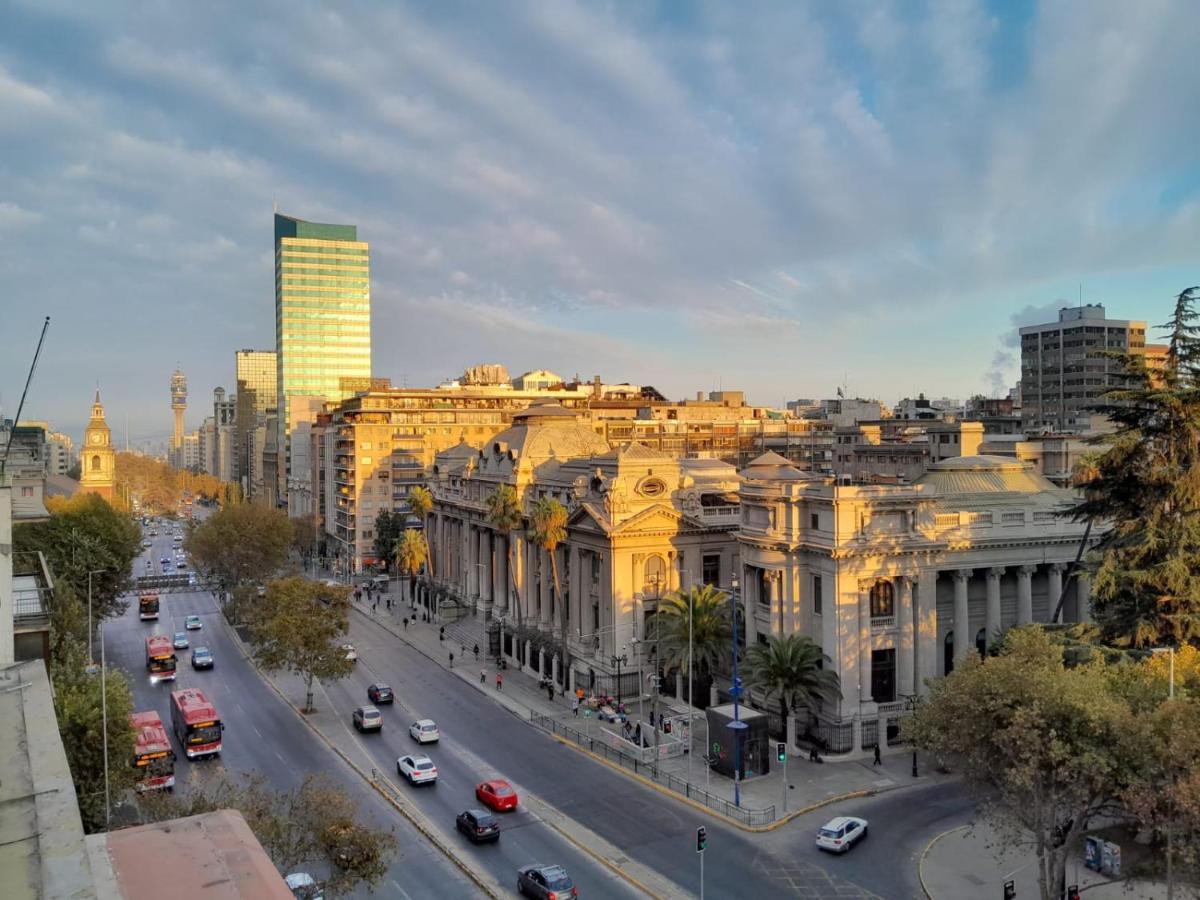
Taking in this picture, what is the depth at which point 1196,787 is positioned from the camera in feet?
76.2

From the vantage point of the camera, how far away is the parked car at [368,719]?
53688mm

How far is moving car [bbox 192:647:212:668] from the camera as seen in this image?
70.8 m

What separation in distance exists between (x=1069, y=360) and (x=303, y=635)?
143 m

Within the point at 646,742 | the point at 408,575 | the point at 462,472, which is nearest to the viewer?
the point at 646,742

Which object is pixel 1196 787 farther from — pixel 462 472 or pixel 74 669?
pixel 462 472

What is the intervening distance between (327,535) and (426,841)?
365ft

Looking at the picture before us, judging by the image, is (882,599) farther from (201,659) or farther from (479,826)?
(201,659)

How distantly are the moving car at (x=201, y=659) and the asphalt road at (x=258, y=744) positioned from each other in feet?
2.32

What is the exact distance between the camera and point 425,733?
169ft

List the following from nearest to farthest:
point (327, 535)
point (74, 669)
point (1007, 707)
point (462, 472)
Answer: point (1007, 707) → point (74, 669) → point (462, 472) → point (327, 535)

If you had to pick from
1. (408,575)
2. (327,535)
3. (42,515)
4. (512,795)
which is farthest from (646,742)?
(327,535)

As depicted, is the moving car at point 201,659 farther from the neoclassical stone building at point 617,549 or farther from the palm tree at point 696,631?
the palm tree at point 696,631

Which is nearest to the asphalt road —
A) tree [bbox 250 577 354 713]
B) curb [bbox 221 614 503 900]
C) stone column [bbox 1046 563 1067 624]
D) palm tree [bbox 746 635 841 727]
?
curb [bbox 221 614 503 900]

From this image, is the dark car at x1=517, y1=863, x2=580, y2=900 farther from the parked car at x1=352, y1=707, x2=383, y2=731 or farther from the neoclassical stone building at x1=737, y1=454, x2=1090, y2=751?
the parked car at x1=352, y1=707, x2=383, y2=731
